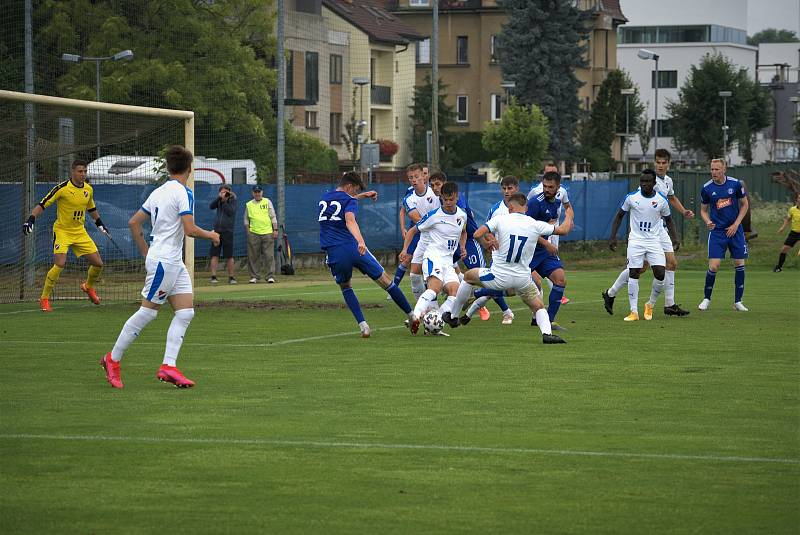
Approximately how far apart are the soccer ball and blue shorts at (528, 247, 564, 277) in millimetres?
1816

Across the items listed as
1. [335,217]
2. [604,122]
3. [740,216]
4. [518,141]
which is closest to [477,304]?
[335,217]

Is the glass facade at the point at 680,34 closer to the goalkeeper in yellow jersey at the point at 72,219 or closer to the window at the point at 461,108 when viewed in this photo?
the window at the point at 461,108

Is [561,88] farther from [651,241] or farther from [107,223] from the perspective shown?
[651,241]

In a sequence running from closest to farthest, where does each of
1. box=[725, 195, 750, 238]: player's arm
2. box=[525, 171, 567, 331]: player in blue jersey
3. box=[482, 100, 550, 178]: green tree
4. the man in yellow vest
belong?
1. box=[525, 171, 567, 331]: player in blue jersey
2. box=[725, 195, 750, 238]: player's arm
3. the man in yellow vest
4. box=[482, 100, 550, 178]: green tree

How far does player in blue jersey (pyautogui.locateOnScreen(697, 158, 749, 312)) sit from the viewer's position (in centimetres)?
2012

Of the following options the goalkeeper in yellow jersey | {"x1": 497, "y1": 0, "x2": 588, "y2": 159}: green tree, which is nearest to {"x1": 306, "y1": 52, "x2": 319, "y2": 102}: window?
{"x1": 497, "y1": 0, "x2": 588, "y2": 159}: green tree

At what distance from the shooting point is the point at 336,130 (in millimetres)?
71438

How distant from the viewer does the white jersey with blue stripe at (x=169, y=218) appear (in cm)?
1177

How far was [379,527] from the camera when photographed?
6871 millimetres

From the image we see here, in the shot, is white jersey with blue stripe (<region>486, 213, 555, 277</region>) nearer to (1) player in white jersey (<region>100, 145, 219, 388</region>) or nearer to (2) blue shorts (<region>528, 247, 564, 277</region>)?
(2) blue shorts (<region>528, 247, 564, 277</region>)

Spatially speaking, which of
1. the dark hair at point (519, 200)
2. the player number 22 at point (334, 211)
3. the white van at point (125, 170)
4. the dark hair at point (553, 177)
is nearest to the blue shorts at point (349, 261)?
the player number 22 at point (334, 211)

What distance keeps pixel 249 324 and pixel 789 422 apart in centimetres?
976

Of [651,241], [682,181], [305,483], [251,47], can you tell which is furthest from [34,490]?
[251,47]

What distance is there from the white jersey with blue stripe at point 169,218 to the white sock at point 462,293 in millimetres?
5270
